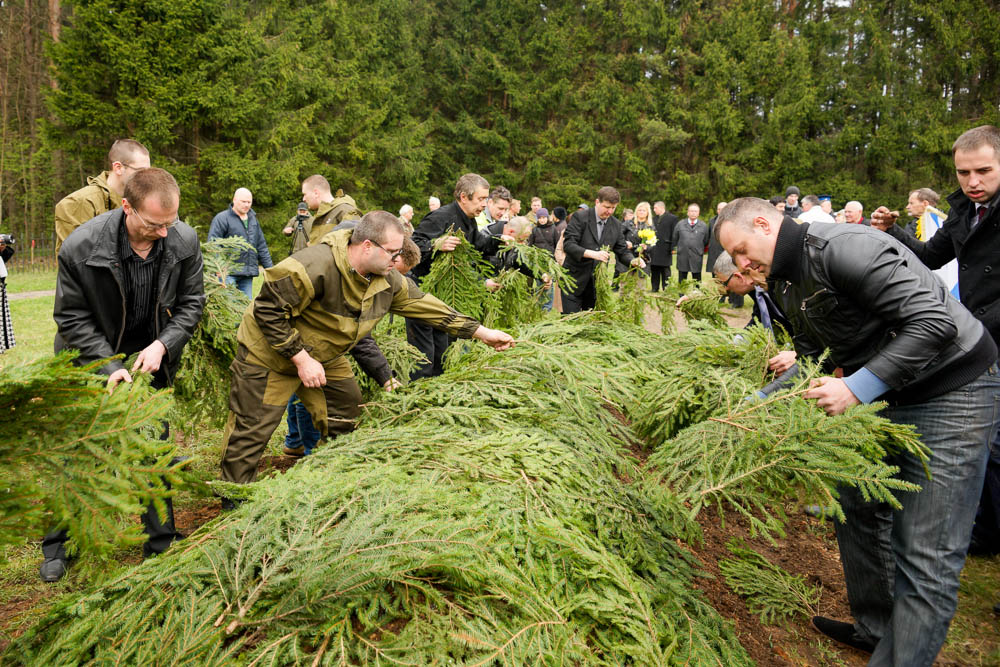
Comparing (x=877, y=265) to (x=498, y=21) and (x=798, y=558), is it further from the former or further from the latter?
(x=498, y=21)

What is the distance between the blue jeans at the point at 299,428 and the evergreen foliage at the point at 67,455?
345 centimetres

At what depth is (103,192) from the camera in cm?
355

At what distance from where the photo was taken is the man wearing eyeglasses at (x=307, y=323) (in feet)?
10.6

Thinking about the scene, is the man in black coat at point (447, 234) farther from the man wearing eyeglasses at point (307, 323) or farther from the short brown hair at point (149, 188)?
the short brown hair at point (149, 188)

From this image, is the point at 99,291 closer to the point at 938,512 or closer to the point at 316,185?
the point at 316,185

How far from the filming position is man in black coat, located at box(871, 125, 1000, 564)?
320cm

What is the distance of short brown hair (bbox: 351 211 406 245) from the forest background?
709 inches

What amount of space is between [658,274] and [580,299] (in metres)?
7.00

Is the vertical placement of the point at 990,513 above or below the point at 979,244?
below

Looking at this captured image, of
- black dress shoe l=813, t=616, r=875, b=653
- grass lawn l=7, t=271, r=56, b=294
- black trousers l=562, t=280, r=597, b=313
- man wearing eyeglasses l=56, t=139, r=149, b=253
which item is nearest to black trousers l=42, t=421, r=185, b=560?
man wearing eyeglasses l=56, t=139, r=149, b=253

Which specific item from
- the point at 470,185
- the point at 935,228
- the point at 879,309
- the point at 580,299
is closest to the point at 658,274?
the point at 580,299

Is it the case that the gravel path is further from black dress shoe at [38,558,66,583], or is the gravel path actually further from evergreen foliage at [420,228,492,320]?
black dress shoe at [38,558,66,583]

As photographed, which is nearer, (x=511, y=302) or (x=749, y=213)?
(x=749, y=213)

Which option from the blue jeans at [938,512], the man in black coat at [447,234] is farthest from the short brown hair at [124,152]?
→ the blue jeans at [938,512]
